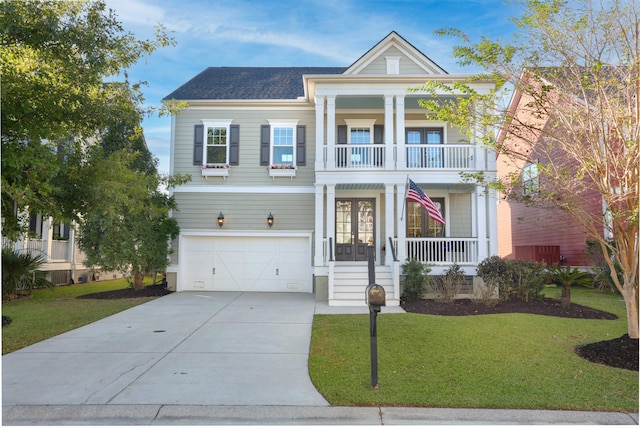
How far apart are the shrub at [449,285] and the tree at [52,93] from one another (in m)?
8.88

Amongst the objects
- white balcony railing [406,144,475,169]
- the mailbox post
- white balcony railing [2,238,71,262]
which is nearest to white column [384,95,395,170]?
white balcony railing [406,144,475,169]

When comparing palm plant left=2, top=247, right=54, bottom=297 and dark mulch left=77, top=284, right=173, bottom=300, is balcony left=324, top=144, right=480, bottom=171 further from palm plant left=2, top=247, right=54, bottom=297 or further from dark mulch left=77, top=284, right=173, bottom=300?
palm plant left=2, top=247, right=54, bottom=297

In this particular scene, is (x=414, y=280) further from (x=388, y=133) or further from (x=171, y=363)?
(x=171, y=363)

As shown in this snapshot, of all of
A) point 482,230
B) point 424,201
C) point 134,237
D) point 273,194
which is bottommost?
point 134,237

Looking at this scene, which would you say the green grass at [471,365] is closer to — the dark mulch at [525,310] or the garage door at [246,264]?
the dark mulch at [525,310]

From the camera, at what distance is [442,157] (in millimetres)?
14281

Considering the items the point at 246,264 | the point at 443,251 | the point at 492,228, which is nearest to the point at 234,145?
the point at 246,264

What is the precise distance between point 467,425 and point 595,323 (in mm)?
6245

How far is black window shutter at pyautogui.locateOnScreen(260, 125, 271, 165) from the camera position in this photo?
15578 mm

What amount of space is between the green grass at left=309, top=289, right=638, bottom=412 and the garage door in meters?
6.22

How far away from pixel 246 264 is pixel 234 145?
415 centimetres

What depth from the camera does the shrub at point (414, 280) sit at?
1245 cm

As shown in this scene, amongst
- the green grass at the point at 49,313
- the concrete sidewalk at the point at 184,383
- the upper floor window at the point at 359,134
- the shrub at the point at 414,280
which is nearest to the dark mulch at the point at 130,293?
the green grass at the point at 49,313

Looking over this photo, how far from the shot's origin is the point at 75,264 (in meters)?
18.2
